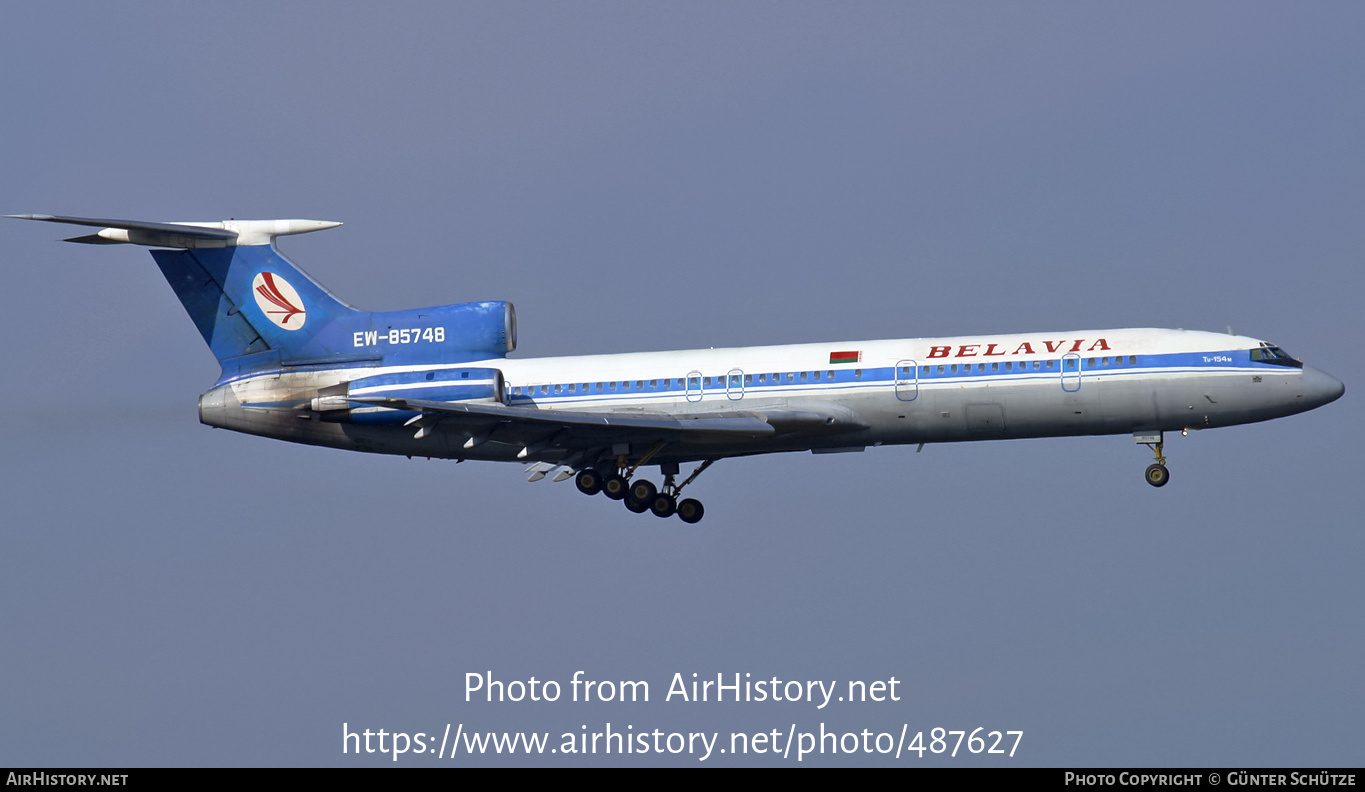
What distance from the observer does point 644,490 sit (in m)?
41.0

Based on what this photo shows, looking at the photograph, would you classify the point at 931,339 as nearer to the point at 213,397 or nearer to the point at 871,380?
the point at 871,380

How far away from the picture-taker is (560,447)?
4031cm

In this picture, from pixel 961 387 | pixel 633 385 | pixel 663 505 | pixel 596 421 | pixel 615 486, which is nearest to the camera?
pixel 596 421

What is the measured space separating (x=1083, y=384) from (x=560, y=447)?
1193cm

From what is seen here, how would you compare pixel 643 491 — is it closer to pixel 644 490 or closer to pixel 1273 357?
pixel 644 490

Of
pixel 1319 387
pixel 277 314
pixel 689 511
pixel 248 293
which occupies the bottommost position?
pixel 689 511

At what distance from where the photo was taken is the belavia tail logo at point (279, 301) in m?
42.3

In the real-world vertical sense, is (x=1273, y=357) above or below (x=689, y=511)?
above

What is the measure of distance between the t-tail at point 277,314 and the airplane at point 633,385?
0.04m

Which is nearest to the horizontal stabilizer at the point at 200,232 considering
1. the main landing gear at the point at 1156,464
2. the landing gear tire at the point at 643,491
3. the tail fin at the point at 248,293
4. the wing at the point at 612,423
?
the tail fin at the point at 248,293

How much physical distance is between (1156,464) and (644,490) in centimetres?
1177

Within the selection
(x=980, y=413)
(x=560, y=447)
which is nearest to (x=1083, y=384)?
(x=980, y=413)

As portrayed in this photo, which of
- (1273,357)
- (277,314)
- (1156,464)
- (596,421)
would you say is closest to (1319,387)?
(1273,357)

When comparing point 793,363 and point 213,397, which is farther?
point 213,397
